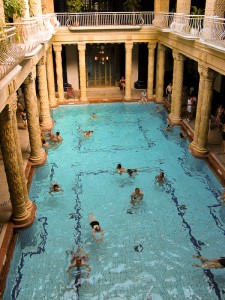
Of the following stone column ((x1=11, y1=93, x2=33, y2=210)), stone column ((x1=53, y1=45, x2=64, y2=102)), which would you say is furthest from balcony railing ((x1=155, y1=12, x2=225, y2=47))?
stone column ((x1=53, y1=45, x2=64, y2=102))

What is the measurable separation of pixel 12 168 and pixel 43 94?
316 inches

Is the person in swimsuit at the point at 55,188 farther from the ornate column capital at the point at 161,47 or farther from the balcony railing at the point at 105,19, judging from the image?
the ornate column capital at the point at 161,47

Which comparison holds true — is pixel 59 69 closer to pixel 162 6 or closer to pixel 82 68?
pixel 82 68

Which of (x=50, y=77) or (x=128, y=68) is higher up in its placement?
(x=128, y=68)

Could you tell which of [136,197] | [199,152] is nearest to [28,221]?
[136,197]

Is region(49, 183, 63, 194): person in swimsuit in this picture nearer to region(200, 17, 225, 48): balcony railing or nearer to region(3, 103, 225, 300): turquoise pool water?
region(3, 103, 225, 300): turquoise pool water

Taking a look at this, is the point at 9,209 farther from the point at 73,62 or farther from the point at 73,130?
the point at 73,62

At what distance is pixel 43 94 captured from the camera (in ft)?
54.2

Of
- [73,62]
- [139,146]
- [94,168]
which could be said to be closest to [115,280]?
[94,168]

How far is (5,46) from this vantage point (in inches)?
→ 300

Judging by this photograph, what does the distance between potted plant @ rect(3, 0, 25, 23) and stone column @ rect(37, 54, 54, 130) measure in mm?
4667

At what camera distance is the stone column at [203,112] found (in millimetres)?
13227

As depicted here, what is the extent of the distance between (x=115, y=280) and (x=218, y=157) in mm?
7562

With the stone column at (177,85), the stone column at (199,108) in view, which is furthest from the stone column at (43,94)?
the stone column at (199,108)
